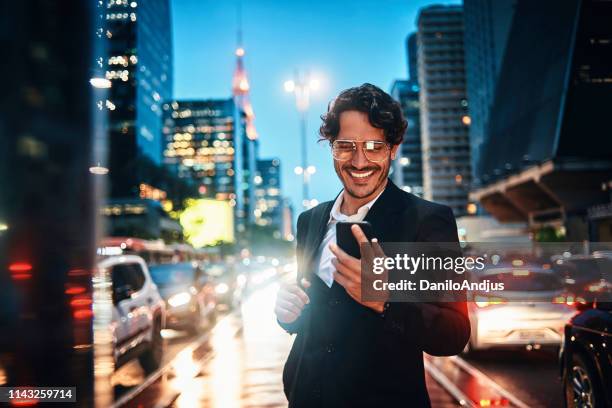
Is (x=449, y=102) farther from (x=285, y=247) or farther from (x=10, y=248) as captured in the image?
(x=10, y=248)

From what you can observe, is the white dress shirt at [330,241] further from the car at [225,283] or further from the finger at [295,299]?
the car at [225,283]

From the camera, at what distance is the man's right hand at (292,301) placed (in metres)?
2.19

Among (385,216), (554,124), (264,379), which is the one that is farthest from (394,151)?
(554,124)

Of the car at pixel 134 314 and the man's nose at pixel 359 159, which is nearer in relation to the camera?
the man's nose at pixel 359 159

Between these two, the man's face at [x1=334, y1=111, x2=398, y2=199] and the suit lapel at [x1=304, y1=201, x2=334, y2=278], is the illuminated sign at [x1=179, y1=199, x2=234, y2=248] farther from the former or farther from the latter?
the man's face at [x1=334, y1=111, x2=398, y2=199]

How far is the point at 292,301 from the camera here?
221 cm

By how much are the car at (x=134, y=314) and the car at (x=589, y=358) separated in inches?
212

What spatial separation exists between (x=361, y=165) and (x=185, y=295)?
13633mm

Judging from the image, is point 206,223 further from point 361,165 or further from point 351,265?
point 351,265

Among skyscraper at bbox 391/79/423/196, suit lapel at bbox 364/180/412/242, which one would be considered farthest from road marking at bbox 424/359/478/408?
skyscraper at bbox 391/79/423/196

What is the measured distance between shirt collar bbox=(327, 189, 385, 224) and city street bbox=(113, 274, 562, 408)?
5254 millimetres

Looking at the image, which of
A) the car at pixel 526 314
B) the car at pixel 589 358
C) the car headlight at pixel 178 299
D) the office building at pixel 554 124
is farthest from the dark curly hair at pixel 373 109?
the office building at pixel 554 124

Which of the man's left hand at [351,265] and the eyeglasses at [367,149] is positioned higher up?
the eyeglasses at [367,149]

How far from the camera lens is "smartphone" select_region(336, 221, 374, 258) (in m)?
1.91
